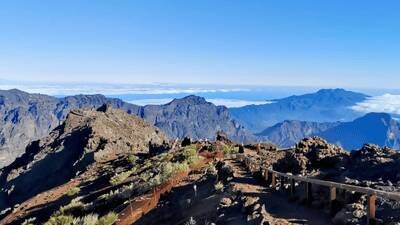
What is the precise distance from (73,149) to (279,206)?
156ft

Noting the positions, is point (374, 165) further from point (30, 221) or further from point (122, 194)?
point (30, 221)

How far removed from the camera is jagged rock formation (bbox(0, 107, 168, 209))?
2107 inches

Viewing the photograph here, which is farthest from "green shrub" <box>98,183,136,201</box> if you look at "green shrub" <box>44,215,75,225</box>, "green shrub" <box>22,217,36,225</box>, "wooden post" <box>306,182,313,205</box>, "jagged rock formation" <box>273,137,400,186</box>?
"wooden post" <box>306,182,313,205</box>

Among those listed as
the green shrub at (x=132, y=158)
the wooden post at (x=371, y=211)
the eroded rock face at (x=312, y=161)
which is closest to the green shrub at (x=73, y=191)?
the green shrub at (x=132, y=158)

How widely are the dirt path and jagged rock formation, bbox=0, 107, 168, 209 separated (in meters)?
29.2

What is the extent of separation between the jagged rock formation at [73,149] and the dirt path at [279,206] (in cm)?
2919

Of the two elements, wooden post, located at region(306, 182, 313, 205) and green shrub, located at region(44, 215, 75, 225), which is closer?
wooden post, located at region(306, 182, 313, 205)

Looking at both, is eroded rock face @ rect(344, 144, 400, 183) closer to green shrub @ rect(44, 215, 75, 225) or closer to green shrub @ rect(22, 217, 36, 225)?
green shrub @ rect(44, 215, 75, 225)

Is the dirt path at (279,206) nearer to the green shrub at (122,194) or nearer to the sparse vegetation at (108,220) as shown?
the sparse vegetation at (108,220)

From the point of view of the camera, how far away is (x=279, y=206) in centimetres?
1736

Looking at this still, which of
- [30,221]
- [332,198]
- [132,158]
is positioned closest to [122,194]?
[30,221]

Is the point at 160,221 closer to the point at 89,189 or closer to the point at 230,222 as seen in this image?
the point at 230,222

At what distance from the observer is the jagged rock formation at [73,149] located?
53519 mm

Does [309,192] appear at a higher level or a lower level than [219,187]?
higher
